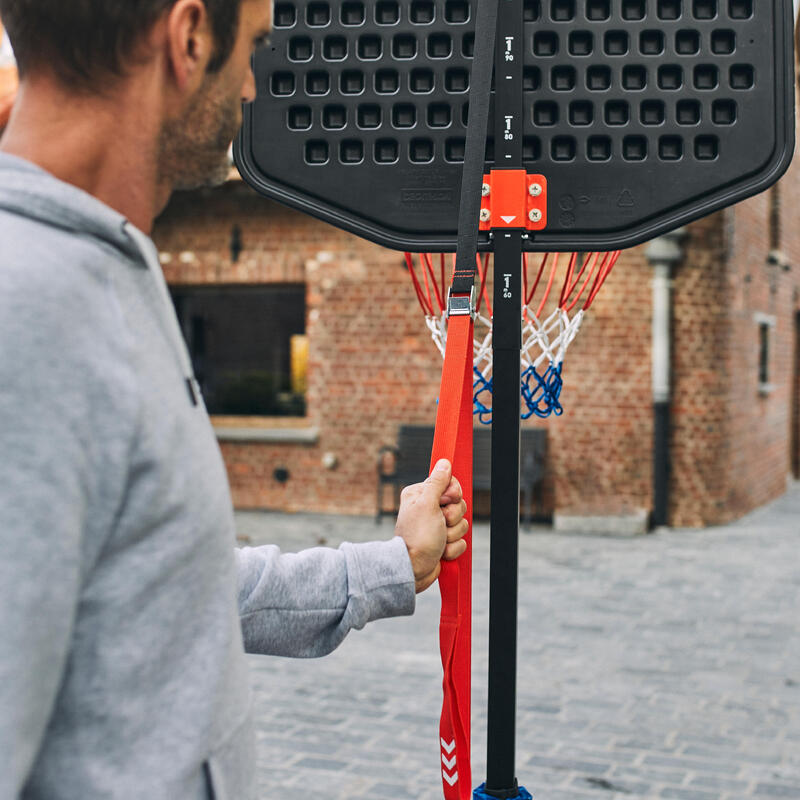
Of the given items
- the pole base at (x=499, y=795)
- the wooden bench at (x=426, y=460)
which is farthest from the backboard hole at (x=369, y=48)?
the wooden bench at (x=426, y=460)

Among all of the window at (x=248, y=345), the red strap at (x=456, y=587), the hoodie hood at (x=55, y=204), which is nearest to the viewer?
the hoodie hood at (x=55, y=204)

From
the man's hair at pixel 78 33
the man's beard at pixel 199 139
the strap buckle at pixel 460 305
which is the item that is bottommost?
the strap buckle at pixel 460 305

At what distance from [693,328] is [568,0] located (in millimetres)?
9850

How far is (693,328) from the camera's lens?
460 inches

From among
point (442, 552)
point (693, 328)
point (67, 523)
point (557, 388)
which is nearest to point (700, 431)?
point (693, 328)

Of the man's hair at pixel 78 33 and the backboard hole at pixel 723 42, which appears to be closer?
the man's hair at pixel 78 33

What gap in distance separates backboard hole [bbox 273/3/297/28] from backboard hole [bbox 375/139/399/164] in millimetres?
332

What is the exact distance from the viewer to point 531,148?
227 centimetres

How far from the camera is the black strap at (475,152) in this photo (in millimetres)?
1790

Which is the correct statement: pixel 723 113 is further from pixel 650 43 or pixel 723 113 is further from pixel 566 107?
pixel 566 107

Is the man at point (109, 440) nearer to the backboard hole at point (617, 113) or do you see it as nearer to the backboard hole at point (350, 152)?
the backboard hole at point (350, 152)

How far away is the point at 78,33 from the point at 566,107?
1418 millimetres

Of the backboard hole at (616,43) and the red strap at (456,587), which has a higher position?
the backboard hole at (616,43)

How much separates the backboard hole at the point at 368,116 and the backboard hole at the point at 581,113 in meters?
0.42
